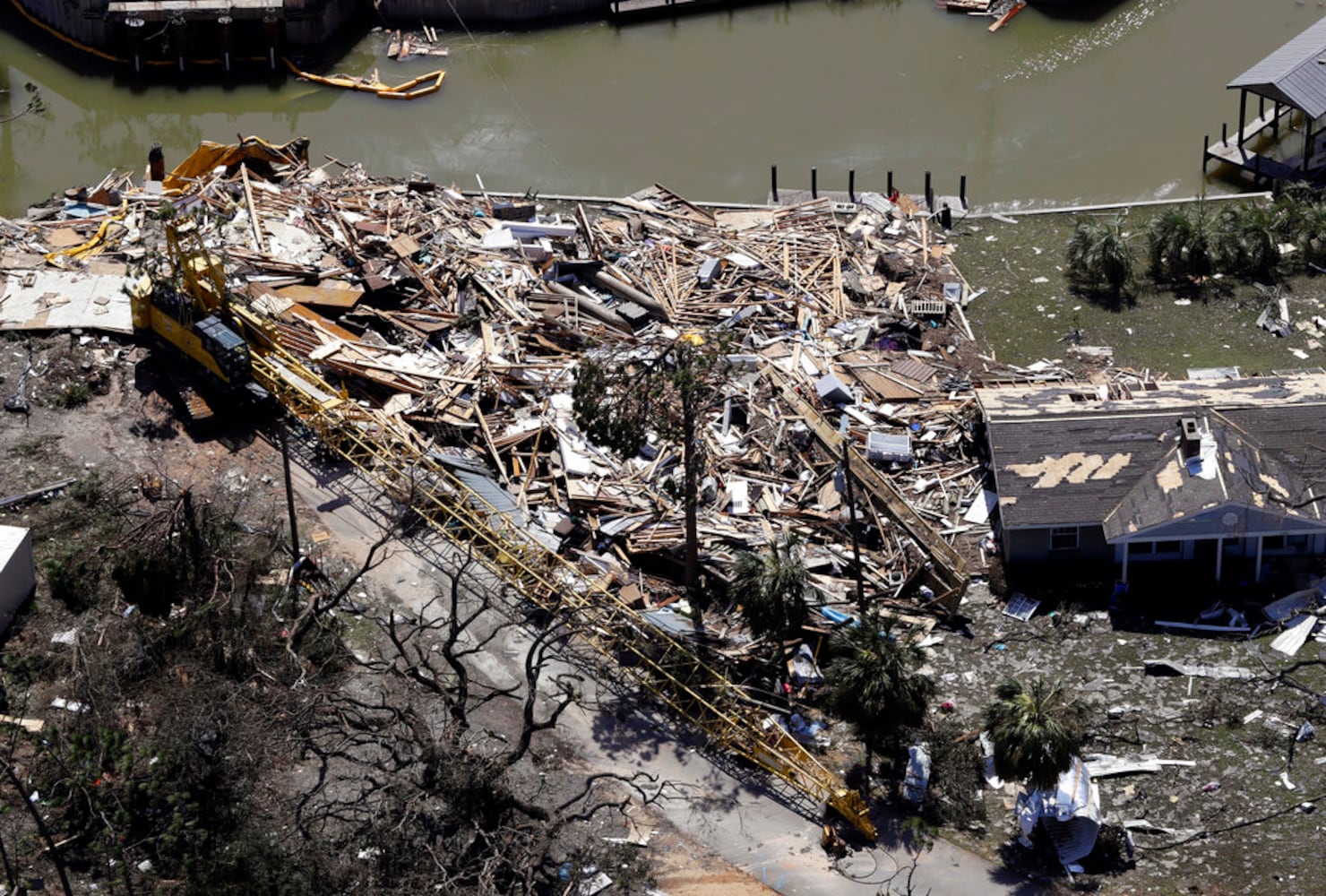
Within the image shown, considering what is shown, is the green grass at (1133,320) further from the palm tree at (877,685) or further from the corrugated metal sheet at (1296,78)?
the palm tree at (877,685)

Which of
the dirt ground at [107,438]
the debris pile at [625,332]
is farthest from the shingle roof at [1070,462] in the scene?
the dirt ground at [107,438]

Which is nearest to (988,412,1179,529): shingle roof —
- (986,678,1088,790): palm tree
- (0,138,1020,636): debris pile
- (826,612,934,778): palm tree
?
(0,138,1020,636): debris pile

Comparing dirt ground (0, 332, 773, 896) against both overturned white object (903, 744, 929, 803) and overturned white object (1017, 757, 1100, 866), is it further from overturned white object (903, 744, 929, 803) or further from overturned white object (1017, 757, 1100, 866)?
overturned white object (1017, 757, 1100, 866)

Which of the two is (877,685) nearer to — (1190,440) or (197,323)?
(1190,440)

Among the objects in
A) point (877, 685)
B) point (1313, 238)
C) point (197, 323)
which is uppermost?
point (197, 323)

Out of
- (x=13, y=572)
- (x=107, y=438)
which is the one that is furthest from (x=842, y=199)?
(x=13, y=572)

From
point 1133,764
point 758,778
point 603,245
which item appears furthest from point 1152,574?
point 603,245
